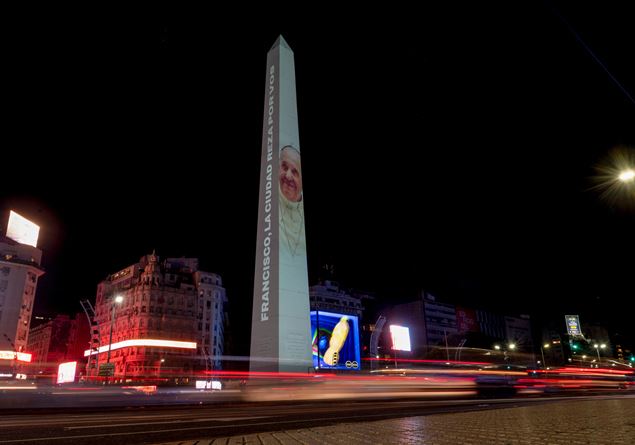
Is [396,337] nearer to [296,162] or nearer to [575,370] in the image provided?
[575,370]

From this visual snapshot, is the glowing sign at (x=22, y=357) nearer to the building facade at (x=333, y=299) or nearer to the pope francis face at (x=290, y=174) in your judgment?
the building facade at (x=333, y=299)

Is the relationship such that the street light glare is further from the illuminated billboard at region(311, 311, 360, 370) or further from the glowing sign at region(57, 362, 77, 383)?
the illuminated billboard at region(311, 311, 360, 370)

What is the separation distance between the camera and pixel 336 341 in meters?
61.3

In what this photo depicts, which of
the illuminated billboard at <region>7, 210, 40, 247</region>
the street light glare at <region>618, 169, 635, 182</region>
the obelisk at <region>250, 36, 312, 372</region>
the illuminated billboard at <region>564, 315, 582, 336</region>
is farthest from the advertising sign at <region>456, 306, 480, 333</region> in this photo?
the street light glare at <region>618, 169, 635, 182</region>

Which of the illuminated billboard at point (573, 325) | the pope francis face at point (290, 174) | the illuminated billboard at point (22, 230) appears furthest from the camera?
the illuminated billboard at point (22, 230)

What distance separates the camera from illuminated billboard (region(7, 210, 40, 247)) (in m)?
80.4

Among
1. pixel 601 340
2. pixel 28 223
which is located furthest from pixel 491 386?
pixel 601 340

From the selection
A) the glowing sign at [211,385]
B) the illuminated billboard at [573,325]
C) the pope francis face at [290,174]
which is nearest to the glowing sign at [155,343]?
the glowing sign at [211,385]

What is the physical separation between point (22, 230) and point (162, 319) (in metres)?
30.7

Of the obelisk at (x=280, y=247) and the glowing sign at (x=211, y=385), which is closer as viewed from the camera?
the obelisk at (x=280, y=247)

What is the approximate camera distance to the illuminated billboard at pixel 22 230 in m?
80.4

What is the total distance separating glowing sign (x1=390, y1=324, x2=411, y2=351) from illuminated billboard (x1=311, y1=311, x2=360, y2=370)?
6.47 m

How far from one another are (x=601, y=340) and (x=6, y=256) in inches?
5403

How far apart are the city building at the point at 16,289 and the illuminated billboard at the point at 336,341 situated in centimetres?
5170
